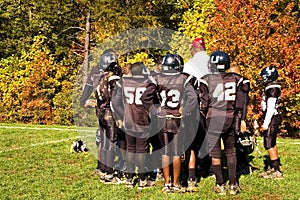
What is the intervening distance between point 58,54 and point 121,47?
871 cm

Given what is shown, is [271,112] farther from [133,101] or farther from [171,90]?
[133,101]

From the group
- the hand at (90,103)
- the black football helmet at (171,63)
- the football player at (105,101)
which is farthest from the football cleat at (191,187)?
the hand at (90,103)

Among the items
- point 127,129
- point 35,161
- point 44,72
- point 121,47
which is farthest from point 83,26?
point 127,129

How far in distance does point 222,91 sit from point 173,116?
0.93 m

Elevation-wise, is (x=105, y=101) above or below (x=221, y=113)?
above

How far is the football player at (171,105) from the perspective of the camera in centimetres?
775

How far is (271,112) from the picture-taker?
8.74 metres

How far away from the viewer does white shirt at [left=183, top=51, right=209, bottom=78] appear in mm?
8508

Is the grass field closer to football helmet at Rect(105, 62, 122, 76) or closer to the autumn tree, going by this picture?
football helmet at Rect(105, 62, 122, 76)

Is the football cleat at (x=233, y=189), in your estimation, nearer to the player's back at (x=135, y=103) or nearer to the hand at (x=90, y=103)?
the player's back at (x=135, y=103)

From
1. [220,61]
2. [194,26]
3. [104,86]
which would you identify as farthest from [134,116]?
[194,26]

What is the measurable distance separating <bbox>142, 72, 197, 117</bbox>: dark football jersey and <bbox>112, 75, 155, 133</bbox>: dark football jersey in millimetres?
255

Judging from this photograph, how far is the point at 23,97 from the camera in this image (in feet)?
103

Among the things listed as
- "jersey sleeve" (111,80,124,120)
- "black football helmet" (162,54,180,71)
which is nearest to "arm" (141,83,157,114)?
"black football helmet" (162,54,180,71)
